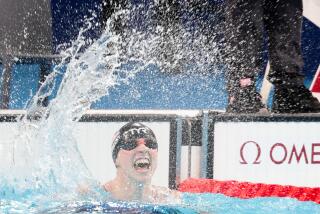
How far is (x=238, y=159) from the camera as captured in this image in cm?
389

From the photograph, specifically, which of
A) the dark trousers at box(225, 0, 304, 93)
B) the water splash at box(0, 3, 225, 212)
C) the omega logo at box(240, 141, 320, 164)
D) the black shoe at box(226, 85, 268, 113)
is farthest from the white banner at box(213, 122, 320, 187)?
the water splash at box(0, 3, 225, 212)

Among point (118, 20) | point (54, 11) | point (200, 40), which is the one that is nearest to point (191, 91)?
point (200, 40)

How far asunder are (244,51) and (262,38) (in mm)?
150

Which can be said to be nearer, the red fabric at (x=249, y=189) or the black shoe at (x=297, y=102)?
the red fabric at (x=249, y=189)

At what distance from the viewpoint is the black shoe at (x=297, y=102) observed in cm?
412

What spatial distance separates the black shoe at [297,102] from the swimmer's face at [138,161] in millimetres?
832

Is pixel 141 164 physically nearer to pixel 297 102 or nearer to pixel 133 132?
pixel 133 132

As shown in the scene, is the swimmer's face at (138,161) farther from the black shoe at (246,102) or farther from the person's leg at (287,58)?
the person's leg at (287,58)

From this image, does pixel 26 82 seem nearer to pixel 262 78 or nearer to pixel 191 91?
pixel 191 91

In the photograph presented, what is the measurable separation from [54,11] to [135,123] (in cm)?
172

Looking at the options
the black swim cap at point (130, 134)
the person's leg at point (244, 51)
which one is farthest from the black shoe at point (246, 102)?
the black swim cap at point (130, 134)

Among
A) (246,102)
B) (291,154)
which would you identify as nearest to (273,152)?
(291,154)

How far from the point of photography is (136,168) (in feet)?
11.8

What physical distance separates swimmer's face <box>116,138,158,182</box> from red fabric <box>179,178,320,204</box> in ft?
0.93
